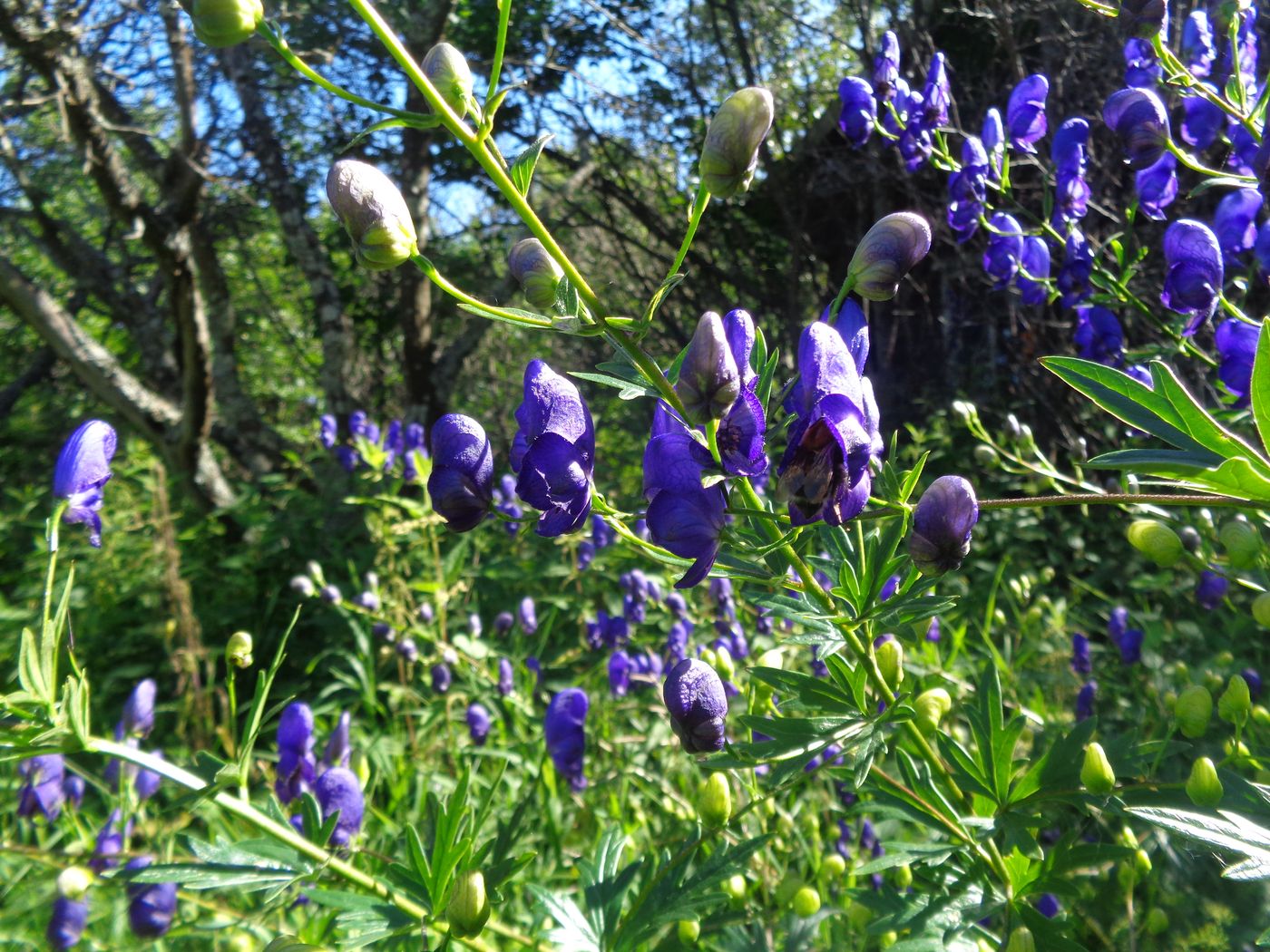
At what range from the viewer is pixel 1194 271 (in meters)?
1.21

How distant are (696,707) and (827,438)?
326 millimetres

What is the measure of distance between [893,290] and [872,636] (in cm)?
33

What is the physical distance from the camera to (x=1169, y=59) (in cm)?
116

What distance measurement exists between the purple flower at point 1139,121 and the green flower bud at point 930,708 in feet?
2.97

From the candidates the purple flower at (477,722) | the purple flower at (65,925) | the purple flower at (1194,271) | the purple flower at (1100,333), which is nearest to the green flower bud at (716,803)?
the purple flower at (1194,271)

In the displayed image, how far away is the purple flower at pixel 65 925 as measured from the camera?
1.46 metres

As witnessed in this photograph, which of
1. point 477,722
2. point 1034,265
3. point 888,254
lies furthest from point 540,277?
point 477,722

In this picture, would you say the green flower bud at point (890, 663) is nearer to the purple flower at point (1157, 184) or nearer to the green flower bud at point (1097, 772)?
the green flower bud at point (1097, 772)

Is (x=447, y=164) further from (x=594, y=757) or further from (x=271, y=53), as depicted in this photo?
(x=594, y=757)

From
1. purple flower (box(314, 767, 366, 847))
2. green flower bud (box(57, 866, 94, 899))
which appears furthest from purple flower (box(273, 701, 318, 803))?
green flower bud (box(57, 866, 94, 899))

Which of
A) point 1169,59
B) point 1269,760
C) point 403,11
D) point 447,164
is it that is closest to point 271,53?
point 447,164

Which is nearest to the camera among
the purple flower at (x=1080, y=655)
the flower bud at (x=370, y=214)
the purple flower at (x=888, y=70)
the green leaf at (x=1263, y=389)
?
the green leaf at (x=1263, y=389)

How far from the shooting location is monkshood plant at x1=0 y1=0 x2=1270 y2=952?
65cm

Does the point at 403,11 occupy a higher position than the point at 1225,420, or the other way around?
the point at 403,11
